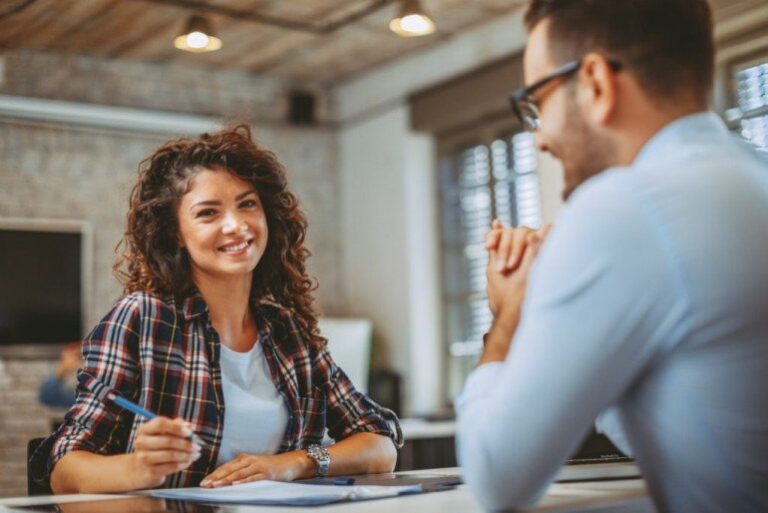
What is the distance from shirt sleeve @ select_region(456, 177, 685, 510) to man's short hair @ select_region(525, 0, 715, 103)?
0.18 metres

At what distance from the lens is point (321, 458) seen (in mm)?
1875

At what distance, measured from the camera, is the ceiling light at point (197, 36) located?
4887 mm

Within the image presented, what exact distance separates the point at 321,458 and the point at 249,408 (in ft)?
0.65

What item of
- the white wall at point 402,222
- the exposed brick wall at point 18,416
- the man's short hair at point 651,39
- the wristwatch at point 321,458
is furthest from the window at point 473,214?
the man's short hair at point 651,39

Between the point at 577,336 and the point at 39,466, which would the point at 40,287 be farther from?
the point at 577,336

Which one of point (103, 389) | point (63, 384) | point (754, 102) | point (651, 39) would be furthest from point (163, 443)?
point (63, 384)

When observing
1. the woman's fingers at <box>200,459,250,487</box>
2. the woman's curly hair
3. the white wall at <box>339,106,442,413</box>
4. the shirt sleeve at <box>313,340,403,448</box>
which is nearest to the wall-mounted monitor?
the white wall at <box>339,106,442,413</box>

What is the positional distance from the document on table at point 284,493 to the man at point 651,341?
0.28m

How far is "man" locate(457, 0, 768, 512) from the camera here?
0.97 m

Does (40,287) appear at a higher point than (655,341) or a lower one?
higher

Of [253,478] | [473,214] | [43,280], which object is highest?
[473,214]

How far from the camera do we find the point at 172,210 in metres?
2.21

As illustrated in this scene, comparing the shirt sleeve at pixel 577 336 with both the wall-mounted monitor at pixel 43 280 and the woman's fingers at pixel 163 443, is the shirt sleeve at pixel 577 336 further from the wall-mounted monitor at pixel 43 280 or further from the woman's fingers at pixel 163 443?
the wall-mounted monitor at pixel 43 280

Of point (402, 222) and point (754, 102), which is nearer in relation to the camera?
point (754, 102)
